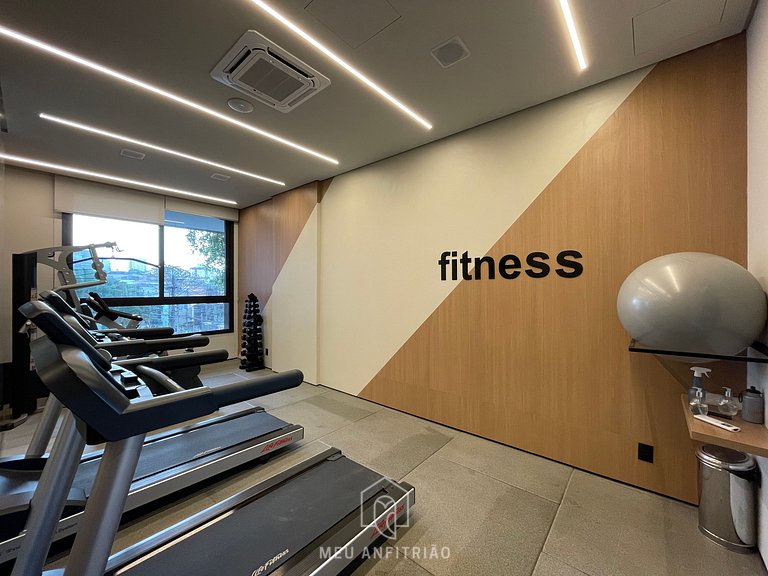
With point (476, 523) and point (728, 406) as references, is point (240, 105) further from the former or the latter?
point (728, 406)

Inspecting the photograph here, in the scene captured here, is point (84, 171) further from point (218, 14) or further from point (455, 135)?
point (455, 135)

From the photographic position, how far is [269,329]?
592cm

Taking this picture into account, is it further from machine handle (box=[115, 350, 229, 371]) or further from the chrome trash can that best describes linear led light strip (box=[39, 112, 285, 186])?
the chrome trash can

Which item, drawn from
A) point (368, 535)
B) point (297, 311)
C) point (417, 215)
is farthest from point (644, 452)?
point (297, 311)

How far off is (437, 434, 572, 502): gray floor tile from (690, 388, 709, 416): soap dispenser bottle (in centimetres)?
106

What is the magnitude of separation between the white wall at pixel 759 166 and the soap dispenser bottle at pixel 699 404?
269 mm

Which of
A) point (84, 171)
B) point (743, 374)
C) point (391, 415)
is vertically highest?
point (84, 171)

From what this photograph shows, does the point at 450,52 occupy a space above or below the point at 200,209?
above

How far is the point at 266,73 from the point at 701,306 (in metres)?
3.21

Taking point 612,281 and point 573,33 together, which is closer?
point 573,33

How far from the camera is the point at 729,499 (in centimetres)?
185

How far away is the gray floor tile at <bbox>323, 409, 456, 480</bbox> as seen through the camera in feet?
8.93

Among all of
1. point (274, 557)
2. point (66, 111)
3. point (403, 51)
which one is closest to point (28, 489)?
point (274, 557)

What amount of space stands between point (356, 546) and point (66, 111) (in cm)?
432
